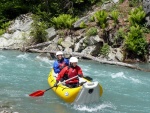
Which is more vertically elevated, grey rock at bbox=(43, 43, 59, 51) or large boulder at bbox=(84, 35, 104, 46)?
large boulder at bbox=(84, 35, 104, 46)

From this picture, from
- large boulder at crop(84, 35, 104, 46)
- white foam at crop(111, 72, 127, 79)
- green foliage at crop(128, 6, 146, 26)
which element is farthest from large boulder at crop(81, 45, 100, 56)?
white foam at crop(111, 72, 127, 79)

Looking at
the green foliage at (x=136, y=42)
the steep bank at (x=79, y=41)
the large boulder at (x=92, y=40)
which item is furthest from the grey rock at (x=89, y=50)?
the green foliage at (x=136, y=42)

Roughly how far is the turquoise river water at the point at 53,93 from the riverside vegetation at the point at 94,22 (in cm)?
207

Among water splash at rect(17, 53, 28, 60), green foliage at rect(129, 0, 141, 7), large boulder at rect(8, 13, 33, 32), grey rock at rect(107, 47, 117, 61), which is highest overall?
green foliage at rect(129, 0, 141, 7)

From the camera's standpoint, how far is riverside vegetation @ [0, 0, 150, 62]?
16547mm

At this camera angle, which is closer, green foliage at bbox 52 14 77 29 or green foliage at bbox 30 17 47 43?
green foliage at bbox 30 17 47 43

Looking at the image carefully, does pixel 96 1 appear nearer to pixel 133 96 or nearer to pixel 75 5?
pixel 75 5

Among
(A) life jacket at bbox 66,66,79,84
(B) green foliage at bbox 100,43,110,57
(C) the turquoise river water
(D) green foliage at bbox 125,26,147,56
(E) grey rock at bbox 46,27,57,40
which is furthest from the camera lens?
(E) grey rock at bbox 46,27,57,40

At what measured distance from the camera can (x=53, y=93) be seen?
34.7 feet

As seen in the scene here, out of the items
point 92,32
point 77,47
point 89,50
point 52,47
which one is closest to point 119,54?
point 89,50

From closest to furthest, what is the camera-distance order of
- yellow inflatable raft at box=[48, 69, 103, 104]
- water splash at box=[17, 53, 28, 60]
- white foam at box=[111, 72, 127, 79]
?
yellow inflatable raft at box=[48, 69, 103, 104]
white foam at box=[111, 72, 127, 79]
water splash at box=[17, 53, 28, 60]

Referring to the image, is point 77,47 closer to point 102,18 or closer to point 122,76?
point 102,18

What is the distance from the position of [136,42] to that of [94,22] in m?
3.51

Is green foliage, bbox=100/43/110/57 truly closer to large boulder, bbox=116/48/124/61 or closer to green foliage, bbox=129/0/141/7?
large boulder, bbox=116/48/124/61
